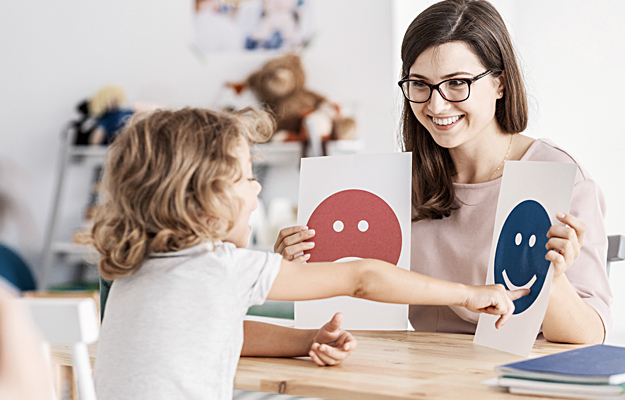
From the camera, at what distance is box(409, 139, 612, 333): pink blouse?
1.09 meters

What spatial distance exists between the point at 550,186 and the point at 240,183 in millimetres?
448

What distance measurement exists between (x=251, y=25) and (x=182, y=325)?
254 cm

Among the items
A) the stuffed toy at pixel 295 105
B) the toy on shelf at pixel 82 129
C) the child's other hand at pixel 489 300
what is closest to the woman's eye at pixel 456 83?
the child's other hand at pixel 489 300

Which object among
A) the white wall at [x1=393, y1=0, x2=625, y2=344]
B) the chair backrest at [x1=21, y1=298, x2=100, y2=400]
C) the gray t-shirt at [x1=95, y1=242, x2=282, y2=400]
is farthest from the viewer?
the white wall at [x1=393, y1=0, x2=625, y2=344]

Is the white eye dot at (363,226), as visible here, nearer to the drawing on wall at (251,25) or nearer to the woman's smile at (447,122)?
the woman's smile at (447,122)

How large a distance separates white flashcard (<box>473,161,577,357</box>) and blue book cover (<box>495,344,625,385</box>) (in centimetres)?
10

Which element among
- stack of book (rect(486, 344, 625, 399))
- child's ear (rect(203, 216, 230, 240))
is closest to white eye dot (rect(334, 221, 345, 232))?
child's ear (rect(203, 216, 230, 240))

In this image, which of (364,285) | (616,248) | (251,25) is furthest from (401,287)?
(251,25)

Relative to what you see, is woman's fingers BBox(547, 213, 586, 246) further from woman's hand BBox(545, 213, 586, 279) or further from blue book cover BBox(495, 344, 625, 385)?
blue book cover BBox(495, 344, 625, 385)

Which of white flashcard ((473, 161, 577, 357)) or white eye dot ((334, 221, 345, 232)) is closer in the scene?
white flashcard ((473, 161, 577, 357))

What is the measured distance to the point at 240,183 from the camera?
32.7 inches

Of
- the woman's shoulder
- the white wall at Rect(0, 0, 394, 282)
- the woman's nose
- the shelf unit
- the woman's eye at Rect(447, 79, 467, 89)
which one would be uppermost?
the white wall at Rect(0, 0, 394, 282)

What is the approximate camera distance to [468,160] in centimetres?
132

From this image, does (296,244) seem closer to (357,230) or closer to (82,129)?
(357,230)
